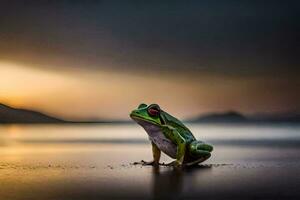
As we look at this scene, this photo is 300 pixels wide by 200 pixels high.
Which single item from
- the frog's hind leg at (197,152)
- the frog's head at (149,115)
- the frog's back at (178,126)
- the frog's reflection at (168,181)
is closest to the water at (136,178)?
the frog's reflection at (168,181)

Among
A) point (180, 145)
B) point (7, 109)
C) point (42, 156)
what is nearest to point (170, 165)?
point (180, 145)

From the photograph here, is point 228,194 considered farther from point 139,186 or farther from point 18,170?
point 18,170

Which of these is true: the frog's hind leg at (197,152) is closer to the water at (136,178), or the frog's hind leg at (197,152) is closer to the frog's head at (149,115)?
the water at (136,178)

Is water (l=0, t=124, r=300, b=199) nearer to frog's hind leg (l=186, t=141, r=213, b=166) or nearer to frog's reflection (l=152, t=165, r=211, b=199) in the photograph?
frog's reflection (l=152, t=165, r=211, b=199)

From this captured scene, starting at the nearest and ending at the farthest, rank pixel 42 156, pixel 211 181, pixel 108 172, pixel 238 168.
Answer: pixel 211 181 < pixel 108 172 < pixel 238 168 < pixel 42 156

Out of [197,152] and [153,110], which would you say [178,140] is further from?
[153,110]

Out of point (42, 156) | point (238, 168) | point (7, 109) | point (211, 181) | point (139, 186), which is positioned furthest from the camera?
point (7, 109)

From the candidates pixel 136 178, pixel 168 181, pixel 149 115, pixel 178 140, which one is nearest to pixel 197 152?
pixel 178 140
